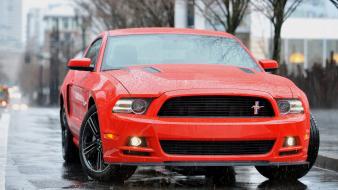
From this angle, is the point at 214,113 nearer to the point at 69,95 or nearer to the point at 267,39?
the point at 69,95

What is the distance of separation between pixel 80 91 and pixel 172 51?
3.64ft

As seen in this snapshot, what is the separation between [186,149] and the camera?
23.8 ft

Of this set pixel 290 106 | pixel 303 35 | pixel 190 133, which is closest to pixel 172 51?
pixel 290 106

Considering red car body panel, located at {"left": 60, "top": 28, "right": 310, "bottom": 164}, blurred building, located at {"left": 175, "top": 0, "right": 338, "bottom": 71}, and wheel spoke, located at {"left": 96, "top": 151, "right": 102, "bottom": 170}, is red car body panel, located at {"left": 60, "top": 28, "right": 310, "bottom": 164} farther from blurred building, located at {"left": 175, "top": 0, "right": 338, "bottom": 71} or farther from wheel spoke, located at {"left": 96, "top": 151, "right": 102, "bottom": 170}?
blurred building, located at {"left": 175, "top": 0, "right": 338, "bottom": 71}

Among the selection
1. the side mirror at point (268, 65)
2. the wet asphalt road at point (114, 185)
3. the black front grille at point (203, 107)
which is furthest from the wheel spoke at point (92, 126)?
the side mirror at point (268, 65)

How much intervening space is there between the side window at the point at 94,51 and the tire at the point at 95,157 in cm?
120

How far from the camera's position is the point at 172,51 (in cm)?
884

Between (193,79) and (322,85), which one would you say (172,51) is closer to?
(193,79)

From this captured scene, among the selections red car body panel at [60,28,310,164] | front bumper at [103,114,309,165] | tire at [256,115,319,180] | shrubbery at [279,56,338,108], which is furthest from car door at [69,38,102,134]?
shrubbery at [279,56,338,108]

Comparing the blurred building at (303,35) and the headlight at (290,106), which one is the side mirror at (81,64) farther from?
the blurred building at (303,35)

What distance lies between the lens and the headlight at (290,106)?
7.48m

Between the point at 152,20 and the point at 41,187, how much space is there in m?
24.8

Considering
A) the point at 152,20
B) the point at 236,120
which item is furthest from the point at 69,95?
the point at 152,20

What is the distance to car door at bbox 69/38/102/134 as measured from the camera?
346 inches
